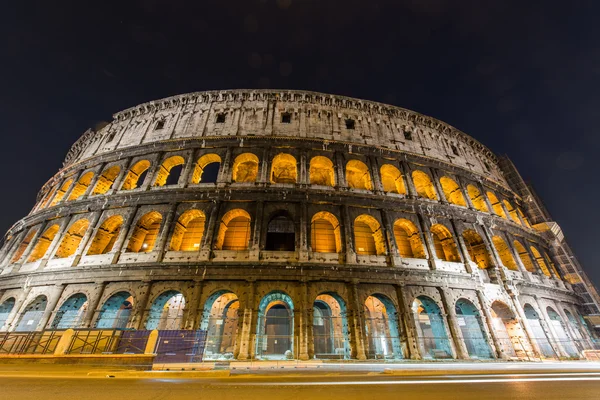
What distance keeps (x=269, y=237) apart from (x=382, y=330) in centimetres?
873

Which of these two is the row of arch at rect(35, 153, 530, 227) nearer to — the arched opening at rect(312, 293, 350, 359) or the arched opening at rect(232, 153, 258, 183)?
the arched opening at rect(232, 153, 258, 183)

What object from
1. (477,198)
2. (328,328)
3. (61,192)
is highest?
(477,198)

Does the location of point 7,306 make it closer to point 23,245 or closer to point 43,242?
point 43,242

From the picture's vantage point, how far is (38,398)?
3.77 meters

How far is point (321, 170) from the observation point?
1895 centimetres

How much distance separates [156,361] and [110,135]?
1917cm

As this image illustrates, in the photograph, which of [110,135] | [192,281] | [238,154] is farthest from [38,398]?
[110,135]

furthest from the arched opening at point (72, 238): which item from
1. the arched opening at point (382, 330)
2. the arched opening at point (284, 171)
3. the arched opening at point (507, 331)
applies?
the arched opening at point (507, 331)

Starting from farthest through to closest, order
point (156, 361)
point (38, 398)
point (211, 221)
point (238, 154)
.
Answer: point (238, 154) → point (211, 221) → point (156, 361) → point (38, 398)

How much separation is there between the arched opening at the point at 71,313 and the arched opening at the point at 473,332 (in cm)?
1977

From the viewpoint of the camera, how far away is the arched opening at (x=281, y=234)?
15.6 metres

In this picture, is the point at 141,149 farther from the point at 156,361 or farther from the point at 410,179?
the point at 410,179

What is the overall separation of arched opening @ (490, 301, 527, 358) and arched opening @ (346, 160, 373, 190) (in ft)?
33.1

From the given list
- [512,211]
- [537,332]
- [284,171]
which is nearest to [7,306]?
[284,171]
